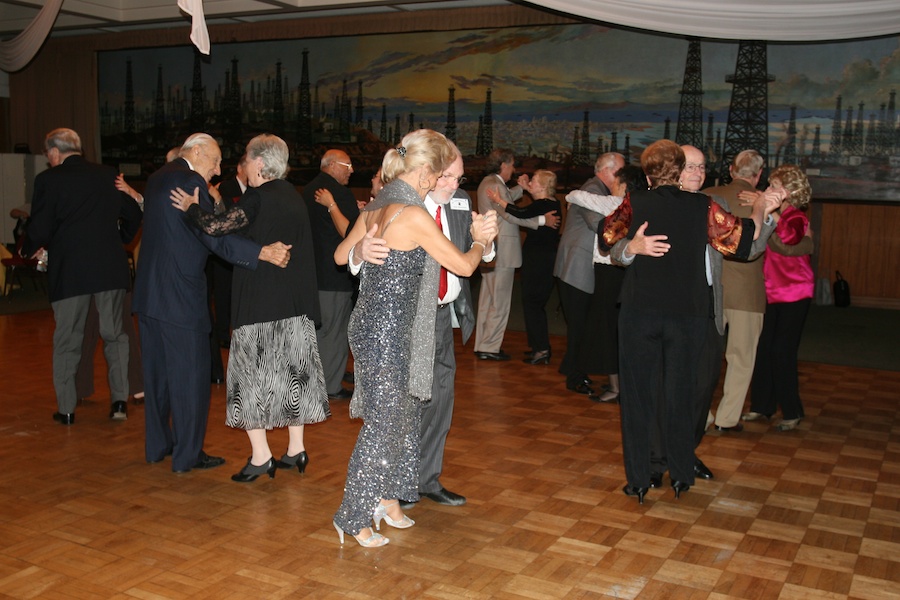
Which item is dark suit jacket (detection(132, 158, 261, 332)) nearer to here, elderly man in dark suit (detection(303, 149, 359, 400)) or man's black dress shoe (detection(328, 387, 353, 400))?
elderly man in dark suit (detection(303, 149, 359, 400))

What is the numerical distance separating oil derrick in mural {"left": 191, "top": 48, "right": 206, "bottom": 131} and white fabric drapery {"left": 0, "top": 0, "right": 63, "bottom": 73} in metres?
3.89

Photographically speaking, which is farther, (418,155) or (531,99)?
(531,99)

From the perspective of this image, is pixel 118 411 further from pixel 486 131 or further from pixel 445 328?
pixel 486 131

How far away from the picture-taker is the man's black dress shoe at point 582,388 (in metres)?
6.25

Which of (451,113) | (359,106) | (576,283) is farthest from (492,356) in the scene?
(359,106)

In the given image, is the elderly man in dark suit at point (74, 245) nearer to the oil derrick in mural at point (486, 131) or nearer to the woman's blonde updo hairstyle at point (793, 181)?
the woman's blonde updo hairstyle at point (793, 181)

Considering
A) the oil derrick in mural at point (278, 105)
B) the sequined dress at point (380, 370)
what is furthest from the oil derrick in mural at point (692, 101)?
the sequined dress at point (380, 370)

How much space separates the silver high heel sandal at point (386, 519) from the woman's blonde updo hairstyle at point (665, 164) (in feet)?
6.05

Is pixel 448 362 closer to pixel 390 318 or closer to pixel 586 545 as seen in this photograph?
pixel 390 318

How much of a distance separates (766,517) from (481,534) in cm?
132

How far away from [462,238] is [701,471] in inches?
71.8

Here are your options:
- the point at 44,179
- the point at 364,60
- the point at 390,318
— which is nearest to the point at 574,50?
the point at 364,60

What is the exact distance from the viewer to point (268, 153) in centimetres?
407

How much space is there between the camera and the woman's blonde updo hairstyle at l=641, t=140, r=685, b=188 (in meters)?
3.89
